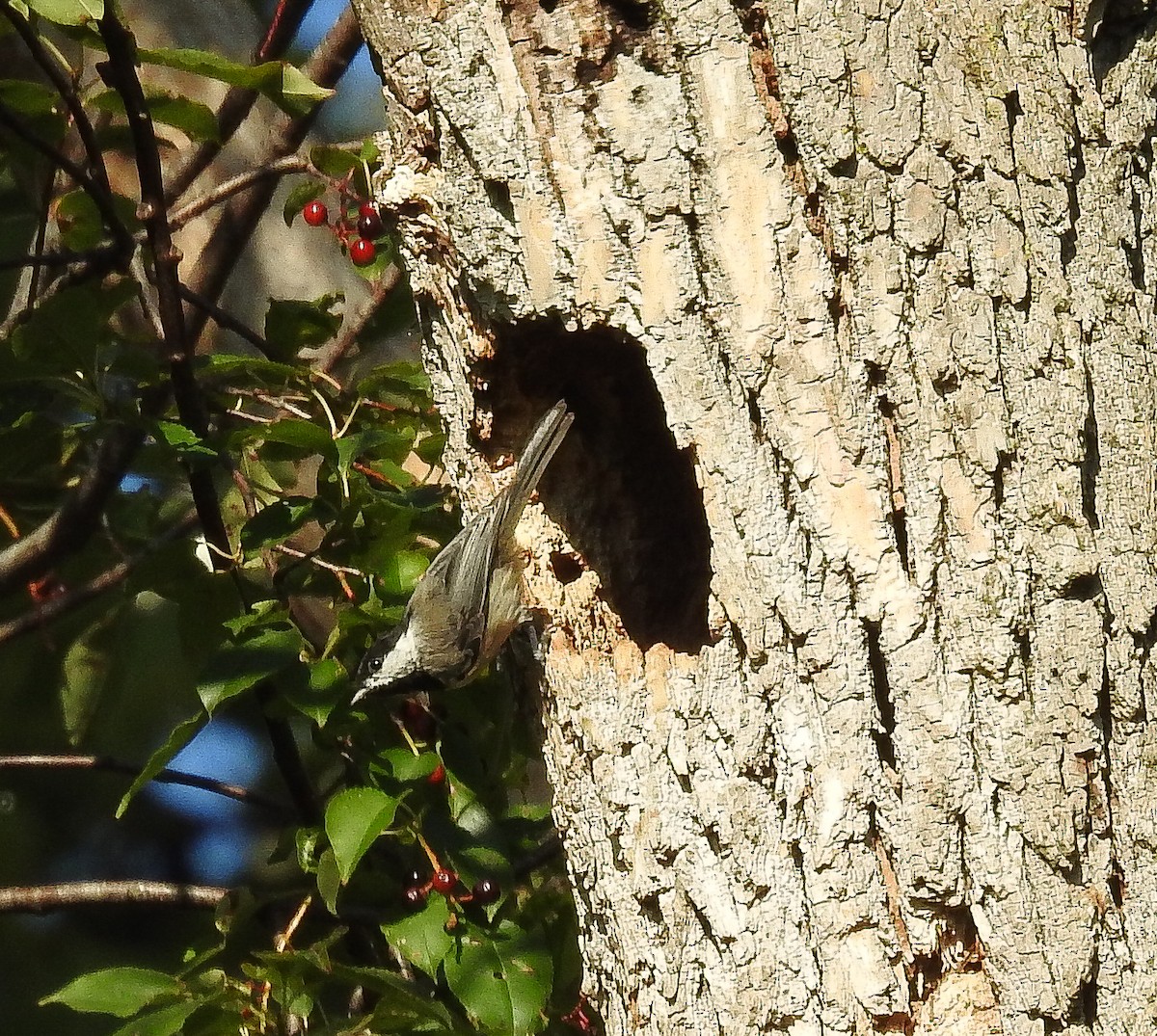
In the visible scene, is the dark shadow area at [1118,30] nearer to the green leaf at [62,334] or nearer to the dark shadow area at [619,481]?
the dark shadow area at [619,481]

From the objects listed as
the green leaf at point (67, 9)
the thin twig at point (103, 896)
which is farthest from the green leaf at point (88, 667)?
the green leaf at point (67, 9)

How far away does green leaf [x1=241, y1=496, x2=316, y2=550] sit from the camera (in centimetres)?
235

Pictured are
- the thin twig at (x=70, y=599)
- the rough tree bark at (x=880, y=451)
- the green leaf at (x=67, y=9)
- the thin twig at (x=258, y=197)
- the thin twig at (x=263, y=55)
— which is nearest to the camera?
the rough tree bark at (x=880, y=451)

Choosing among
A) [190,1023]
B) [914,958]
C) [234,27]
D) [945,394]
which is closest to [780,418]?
[945,394]

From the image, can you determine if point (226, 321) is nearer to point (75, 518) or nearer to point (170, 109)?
point (170, 109)

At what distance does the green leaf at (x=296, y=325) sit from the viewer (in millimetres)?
2699

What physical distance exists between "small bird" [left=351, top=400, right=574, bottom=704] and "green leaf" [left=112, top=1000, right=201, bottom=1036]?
59 centimetres

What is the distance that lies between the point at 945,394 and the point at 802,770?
58 cm

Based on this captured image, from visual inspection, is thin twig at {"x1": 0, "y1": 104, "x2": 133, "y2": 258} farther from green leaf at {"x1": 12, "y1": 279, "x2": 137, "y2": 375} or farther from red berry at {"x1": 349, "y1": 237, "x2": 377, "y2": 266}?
red berry at {"x1": 349, "y1": 237, "x2": 377, "y2": 266}

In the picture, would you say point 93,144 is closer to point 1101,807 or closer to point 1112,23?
point 1112,23

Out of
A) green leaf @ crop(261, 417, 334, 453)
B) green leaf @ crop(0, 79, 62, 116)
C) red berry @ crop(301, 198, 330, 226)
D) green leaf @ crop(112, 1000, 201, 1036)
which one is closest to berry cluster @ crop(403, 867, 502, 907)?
green leaf @ crop(112, 1000, 201, 1036)

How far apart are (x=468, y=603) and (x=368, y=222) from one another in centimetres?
98

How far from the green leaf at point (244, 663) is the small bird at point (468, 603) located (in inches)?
7.6

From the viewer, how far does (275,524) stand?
237cm
